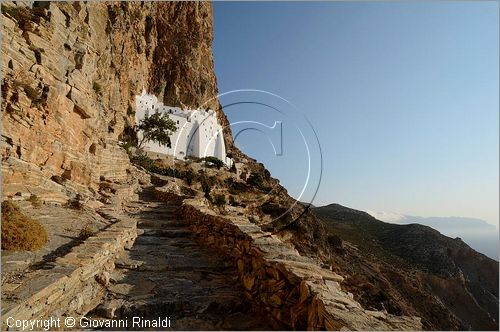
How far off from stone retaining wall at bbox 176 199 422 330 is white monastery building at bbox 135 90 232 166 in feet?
143

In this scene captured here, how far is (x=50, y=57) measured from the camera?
11516 mm

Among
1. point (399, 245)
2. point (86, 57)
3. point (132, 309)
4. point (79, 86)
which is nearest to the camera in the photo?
point (132, 309)

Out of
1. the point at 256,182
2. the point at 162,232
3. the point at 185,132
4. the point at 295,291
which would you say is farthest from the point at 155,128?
the point at 295,291

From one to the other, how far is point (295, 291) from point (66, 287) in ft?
10.9

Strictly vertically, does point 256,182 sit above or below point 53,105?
above

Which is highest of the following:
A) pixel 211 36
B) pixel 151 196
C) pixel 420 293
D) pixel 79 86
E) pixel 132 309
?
pixel 211 36

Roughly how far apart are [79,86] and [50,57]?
2075mm

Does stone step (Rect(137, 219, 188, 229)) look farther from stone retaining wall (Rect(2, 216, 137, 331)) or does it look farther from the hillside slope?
the hillside slope

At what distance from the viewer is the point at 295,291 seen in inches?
157

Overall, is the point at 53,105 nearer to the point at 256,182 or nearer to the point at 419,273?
the point at 256,182

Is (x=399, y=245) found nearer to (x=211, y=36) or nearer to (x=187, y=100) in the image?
(x=187, y=100)

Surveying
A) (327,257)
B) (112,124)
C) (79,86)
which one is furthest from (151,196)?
(327,257)

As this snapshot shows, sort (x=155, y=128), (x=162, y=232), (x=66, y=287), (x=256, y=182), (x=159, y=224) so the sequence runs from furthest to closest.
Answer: (x=256, y=182)
(x=155, y=128)
(x=159, y=224)
(x=162, y=232)
(x=66, y=287)

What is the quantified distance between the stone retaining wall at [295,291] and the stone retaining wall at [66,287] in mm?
2619
